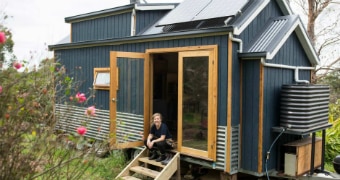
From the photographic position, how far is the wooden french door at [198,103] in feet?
18.9

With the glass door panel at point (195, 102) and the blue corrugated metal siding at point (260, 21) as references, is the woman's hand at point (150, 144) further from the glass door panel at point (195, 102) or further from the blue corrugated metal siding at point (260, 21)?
the blue corrugated metal siding at point (260, 21)

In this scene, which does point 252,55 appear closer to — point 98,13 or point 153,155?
point 153,155

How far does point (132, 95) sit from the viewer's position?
6.85m

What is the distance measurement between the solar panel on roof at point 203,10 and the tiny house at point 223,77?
0.08 feet

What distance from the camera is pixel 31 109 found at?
2645 millimetres

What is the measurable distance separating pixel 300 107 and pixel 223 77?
1445 millimetres

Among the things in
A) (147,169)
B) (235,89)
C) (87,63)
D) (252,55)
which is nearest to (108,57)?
(87,63)

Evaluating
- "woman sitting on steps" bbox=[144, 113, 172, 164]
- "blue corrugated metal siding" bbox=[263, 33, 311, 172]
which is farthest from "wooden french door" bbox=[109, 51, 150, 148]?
"blue corrugated metal siding" bbox=[263, 33, 311, 172]

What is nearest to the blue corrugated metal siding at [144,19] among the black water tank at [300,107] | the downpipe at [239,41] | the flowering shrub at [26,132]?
the downpipe at [239,41]

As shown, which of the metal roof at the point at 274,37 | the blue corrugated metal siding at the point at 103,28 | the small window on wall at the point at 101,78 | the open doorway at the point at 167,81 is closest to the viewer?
the metal roof at the point at 274,37

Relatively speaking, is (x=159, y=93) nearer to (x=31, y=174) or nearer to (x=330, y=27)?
(x=31, y=174)

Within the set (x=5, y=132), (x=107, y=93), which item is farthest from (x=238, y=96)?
(x=5, y=132)

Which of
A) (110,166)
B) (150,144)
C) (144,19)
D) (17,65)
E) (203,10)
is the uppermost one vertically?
(144,19)

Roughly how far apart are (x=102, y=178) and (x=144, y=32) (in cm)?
367
